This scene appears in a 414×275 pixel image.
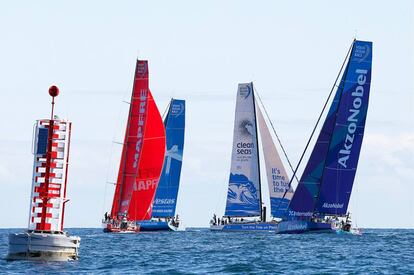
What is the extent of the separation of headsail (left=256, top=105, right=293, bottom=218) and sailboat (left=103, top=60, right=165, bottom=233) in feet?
41.8

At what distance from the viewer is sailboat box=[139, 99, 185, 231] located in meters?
106

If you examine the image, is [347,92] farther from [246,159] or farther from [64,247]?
[64,247]

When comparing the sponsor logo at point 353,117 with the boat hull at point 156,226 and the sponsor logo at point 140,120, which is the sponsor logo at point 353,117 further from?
the boat hull at point 156,226

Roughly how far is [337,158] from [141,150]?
1734 centimetres

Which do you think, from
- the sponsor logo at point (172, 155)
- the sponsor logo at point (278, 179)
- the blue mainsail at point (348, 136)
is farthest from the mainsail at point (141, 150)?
the blue mainsail at point (348, 136)

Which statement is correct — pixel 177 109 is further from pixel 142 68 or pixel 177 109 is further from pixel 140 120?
pixel 140 120

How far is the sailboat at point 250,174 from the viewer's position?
10475 cm

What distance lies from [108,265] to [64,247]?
3372 mm

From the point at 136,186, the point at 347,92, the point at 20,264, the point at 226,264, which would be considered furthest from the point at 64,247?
the point at 136,186

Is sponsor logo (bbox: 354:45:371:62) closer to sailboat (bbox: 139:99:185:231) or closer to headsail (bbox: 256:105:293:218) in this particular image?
headsail (bbox: 256:105:293:218)

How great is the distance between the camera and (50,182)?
159ft

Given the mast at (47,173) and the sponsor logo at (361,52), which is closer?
the mast at (47,173)

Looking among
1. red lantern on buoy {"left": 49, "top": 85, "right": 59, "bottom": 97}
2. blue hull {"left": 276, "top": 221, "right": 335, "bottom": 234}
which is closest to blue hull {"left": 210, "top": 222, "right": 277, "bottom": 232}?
blue hull {"left": 276, "top": 221, "right": 335, "bottom": 234}

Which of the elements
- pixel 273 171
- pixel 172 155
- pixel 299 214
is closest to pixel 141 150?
pixel 172 155
